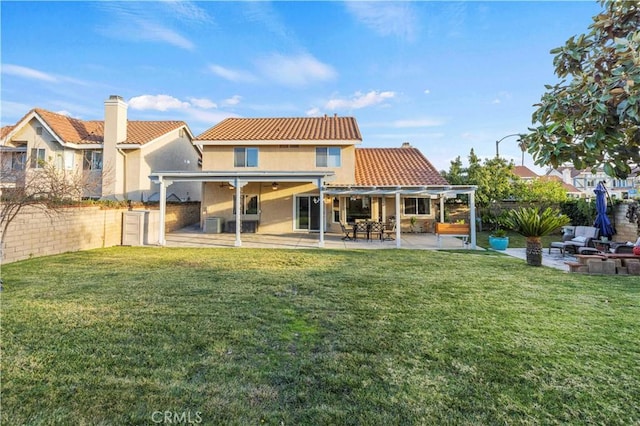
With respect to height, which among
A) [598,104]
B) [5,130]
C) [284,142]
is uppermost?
[5,130]

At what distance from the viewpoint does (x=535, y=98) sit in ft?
8.64

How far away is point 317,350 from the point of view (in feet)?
12.3

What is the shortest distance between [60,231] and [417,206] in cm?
1720

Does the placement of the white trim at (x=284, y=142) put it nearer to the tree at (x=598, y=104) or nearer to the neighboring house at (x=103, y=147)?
the neighboring house at (x=103, y=147)

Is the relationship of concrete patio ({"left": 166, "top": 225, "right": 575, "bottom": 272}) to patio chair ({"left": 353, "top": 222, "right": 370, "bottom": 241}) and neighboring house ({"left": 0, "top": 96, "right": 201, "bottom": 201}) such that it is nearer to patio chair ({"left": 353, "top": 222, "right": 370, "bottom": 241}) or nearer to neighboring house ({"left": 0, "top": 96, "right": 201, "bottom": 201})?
patio chair ({"left": 353, "top": 222, "right": 370, "bottom": 241})

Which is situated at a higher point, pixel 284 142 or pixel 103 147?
pixel 103 147

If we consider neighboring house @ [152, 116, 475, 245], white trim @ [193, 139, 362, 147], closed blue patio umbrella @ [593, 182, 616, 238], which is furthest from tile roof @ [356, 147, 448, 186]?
closed blue patio umbrella @ [593, 182, 616, 238]

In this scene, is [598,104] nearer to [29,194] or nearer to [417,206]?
[29,194]

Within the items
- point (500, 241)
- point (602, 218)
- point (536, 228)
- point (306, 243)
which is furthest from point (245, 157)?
point (602, 218)

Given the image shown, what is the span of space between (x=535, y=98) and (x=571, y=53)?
45cm

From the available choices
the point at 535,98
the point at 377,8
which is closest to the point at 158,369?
the point at 535,98

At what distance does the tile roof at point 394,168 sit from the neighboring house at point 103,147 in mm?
14042

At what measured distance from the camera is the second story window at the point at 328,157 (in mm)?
18000

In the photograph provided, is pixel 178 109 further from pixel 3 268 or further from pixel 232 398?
pixel 232 398
